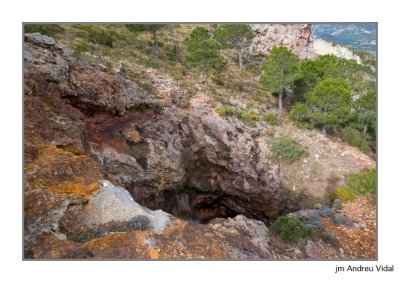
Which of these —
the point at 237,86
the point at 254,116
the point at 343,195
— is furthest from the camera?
the point at 237,86

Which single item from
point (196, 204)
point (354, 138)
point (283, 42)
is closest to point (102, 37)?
point (196, 204)

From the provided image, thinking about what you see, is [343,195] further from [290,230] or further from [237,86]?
[237,86]

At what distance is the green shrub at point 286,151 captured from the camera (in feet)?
41.6

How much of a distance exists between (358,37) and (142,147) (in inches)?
282

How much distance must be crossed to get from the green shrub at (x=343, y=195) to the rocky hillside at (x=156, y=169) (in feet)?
1.18

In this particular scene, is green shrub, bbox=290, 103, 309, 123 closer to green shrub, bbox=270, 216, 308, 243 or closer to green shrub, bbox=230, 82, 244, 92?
green shrub, bbox=230, 82, 244, 92

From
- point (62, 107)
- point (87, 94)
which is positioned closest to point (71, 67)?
point (87, 94)

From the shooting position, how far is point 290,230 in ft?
24.8

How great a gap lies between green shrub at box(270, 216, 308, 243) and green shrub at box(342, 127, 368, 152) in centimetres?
659

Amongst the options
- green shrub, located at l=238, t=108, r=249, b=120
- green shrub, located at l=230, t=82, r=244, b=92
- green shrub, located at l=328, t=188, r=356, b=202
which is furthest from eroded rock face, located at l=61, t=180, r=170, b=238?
green shrub, located at l=230, t=82, r=244, b=92

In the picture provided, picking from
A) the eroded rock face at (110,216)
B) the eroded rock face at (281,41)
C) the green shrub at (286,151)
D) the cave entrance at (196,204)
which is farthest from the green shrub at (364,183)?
the eroded rock face at (281,41)

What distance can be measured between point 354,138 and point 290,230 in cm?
812

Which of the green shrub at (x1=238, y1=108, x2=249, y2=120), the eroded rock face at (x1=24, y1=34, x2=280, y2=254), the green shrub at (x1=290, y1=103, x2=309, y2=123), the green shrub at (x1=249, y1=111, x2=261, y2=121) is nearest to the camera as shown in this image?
the eroded rock face at (x1=24, y1=34, x2=280, y2=254)

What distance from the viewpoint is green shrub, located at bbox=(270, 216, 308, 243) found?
7.33 meters
